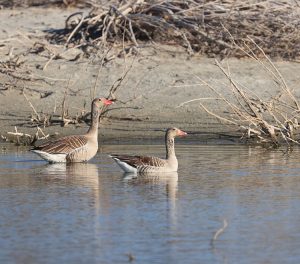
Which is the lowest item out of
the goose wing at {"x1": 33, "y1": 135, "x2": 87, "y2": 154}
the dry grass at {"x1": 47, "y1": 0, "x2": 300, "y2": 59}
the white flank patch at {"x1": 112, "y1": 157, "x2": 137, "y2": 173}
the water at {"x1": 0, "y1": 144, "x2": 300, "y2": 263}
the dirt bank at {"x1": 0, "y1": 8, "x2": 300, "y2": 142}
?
the water at {"x1": 0, "y1": 144, "x2": 300, "y2": 263}

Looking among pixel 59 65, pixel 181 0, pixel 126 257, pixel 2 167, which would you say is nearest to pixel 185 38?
pixel 181 0

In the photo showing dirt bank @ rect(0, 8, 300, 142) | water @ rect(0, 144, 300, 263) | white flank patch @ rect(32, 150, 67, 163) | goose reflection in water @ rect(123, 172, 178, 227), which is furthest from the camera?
dirt bank @ rect(0, 8, 300, 142)

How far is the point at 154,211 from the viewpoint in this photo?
35.1ft

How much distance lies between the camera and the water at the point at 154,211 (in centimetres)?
894

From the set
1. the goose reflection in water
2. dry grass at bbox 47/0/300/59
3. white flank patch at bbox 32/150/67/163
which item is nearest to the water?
Result: the goose reflection in water

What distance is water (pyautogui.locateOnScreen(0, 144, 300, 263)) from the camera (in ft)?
29.3

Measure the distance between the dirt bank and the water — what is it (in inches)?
80.8

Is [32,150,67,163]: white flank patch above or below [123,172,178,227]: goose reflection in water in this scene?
above

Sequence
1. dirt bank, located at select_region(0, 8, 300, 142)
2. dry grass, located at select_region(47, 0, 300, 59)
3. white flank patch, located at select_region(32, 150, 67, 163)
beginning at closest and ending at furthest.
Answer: white flank patch, located at select_region(32, 150, 67, 163) < dirt bank, located at select_region(0, 8, 300, 142) < dry grass, located at select_region(47, 0, 300, 59)

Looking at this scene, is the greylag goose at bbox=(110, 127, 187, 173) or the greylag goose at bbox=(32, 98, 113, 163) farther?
the greylag goose at bbox=(32, 98, 113, 163)

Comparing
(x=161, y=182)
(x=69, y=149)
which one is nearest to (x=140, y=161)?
(x=161, y=182)

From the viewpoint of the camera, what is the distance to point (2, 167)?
13.7 metres

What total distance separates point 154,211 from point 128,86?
7461mm

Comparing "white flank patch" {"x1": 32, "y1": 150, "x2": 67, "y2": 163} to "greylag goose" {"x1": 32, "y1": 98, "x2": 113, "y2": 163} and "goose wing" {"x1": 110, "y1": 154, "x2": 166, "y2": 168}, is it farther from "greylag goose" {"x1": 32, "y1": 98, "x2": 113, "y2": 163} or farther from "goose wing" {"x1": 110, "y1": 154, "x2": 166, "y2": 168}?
"goose wing" {"x1": 110, "y1": 154, "x2": 166, "y2": 168}
